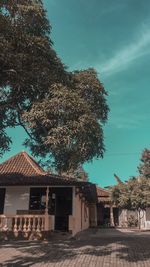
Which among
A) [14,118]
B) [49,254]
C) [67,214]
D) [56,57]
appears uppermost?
[56,57]

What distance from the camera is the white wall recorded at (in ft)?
71.2

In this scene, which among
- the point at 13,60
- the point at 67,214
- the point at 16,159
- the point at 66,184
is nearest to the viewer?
the point at 13,60

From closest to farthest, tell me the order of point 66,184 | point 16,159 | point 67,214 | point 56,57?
point 56,57, point 66,184, point 67,214, point 16,159

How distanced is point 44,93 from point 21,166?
11.5 m

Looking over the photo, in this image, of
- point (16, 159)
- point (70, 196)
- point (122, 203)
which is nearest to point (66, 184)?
point (70, 196)

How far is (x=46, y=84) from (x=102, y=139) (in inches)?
123

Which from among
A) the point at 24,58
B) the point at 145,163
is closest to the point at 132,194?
the point at 24,58

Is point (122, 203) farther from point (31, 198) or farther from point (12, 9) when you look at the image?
point (12, 9)

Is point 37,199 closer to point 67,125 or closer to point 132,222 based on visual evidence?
point 67,125

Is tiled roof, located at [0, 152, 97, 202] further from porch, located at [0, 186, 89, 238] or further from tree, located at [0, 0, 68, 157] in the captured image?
tree, located at [0, 0, 68, 157]

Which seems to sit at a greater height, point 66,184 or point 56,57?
point 56,57

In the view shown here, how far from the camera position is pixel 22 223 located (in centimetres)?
1958

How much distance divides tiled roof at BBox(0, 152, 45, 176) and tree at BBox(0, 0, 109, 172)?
8.11 metres

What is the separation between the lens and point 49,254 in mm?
13125
